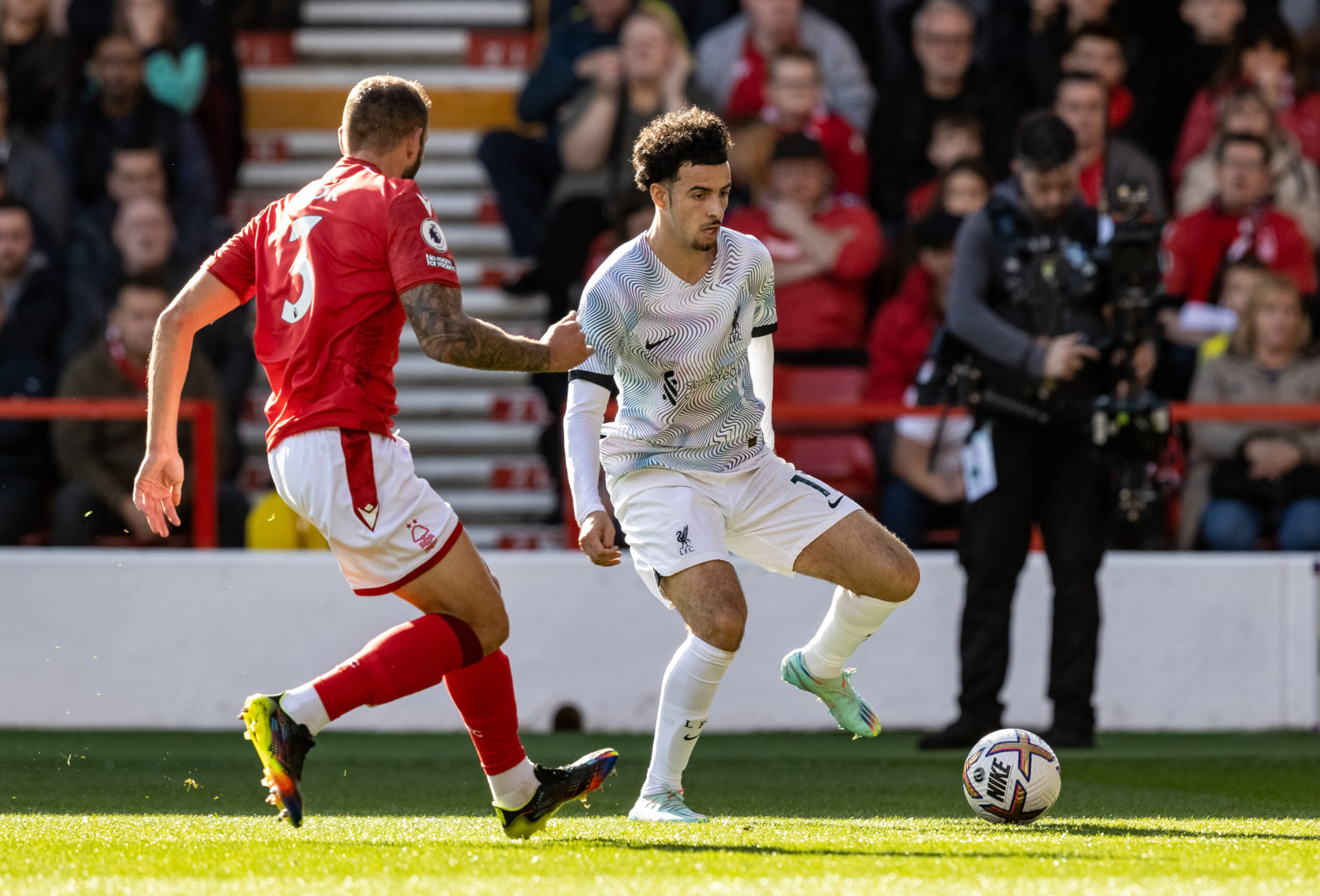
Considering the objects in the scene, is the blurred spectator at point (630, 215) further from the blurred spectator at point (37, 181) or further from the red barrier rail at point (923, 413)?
the blurred spectator at point (37, 181)

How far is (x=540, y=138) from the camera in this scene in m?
11.2

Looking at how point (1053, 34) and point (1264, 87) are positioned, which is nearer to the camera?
point (1264, 87)

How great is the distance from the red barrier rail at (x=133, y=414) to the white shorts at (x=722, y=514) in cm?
356

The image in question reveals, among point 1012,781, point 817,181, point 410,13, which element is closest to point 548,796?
point 1012,781

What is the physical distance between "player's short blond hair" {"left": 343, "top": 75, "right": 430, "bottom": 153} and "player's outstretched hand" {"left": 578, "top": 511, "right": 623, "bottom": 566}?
115 centimetres

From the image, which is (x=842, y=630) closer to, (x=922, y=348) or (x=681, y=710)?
(x=681, y=710)

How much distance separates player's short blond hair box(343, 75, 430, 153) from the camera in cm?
500

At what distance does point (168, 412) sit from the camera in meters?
5.08

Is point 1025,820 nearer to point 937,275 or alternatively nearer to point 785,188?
point 937,275

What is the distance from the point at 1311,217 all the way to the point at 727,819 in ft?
21.0

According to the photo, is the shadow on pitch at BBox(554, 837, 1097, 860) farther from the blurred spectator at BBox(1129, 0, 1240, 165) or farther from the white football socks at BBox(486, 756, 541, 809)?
the blurred spectator at BBox(1129, 0, 1240, 165)

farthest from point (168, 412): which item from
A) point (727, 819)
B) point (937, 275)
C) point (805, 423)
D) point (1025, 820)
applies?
point (937, 275)

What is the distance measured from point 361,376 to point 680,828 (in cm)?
154

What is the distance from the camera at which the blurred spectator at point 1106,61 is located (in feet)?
35.4
